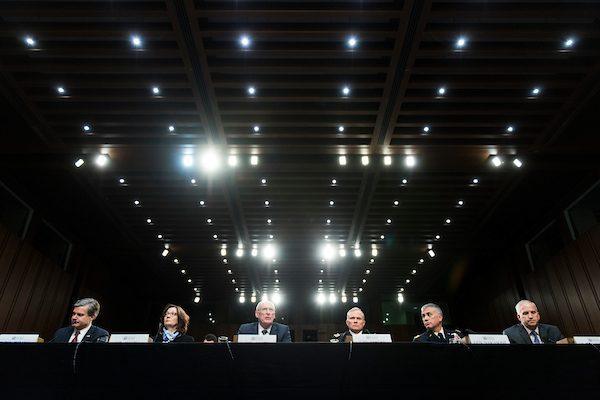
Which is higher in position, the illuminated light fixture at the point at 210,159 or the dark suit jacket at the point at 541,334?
the illuminated light fixture at the point at 210,159

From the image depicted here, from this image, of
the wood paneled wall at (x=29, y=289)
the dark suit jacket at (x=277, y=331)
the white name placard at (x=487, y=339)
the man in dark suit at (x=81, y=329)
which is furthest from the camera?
the wood paneled wall at (x=29, y=289)

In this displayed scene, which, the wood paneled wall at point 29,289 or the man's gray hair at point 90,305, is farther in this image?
the wood paneled wall at point 29,289

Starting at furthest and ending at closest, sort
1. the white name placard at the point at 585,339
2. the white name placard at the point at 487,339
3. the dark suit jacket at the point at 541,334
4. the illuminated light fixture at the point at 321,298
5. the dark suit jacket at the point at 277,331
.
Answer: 1. the illuminated light fixture at the point at 321,298
2. the dark suit jacket at the point at 277,331
3. the dark suit jacket at the point at 541,334
4. the white name placard at the point at 585,339
5. the white name placard at the point at 487,339

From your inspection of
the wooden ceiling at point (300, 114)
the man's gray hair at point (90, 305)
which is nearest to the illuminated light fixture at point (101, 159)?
the wooden ceiling at point (300, 114)

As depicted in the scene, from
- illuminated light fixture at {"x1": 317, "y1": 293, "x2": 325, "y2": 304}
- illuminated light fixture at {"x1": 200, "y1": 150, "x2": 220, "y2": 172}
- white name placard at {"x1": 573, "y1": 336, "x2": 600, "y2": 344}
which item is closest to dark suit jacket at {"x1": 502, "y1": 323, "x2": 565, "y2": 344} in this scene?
white name placard at {"x1": 573, "y1": 336, "x2": 600, "y2": 344}

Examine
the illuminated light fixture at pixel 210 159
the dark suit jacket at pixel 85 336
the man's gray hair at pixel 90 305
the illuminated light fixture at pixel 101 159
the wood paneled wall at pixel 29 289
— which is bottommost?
the dark suit jacket at pixel 85 336

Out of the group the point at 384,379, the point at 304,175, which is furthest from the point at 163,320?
the point at 304,175

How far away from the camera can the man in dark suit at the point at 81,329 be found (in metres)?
3.33

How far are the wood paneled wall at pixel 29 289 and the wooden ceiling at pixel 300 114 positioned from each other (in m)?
1.35

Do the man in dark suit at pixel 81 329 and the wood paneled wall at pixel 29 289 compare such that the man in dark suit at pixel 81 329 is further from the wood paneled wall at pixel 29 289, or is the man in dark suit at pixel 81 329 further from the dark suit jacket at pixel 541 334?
the wood paneled wall at pixel 29 289

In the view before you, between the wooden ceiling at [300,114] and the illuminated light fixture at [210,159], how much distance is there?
182 mm

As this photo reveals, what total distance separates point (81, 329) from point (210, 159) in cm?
450

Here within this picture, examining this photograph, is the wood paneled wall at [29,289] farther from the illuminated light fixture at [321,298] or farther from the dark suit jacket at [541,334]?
the dark suit jacket at [541,334]

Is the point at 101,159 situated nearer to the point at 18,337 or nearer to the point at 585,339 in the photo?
the point at 18,337
